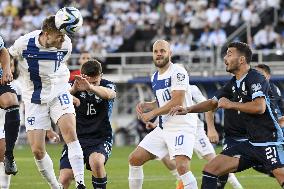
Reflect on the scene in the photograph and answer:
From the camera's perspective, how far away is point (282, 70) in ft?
104

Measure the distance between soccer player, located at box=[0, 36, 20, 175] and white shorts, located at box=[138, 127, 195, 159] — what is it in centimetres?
203

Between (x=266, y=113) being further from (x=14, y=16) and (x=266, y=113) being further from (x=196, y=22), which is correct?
(x=14, y=16)

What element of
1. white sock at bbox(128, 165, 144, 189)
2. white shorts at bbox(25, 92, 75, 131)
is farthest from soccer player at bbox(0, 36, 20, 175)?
white sock at bbox(128, 165, 144, 189)

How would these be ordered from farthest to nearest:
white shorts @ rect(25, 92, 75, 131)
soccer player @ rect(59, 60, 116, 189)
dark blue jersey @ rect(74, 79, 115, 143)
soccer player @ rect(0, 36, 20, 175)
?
soccer player @ rect(0, 36, 20, 175) → dark blue jersey @ rect(74, 79, 115, 143) → soccer player @ rect(59, 60, 116, 189) → white shorts @ rect(25, 92, 75, 131)

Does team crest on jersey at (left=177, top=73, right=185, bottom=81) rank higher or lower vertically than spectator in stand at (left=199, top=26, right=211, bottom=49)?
higher

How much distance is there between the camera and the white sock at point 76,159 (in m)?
12.8

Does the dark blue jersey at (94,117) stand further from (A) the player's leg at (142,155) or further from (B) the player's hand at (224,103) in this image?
(B) the player's hand at (224,103)

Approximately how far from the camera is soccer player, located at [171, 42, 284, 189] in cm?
1213

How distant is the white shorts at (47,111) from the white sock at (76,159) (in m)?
0.59

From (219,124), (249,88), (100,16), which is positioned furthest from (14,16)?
(249,88)

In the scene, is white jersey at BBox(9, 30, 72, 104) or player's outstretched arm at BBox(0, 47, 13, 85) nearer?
white jersey at BBox(9, 30, 72, 104)

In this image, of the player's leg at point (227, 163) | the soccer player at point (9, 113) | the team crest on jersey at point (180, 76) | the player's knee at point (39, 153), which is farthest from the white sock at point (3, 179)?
the player's leg at point (227, 163)

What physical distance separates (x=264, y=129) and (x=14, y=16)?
90.3 ft

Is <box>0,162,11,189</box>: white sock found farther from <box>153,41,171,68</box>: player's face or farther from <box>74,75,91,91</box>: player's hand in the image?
<box>153,41,171,68</box>: player's face
